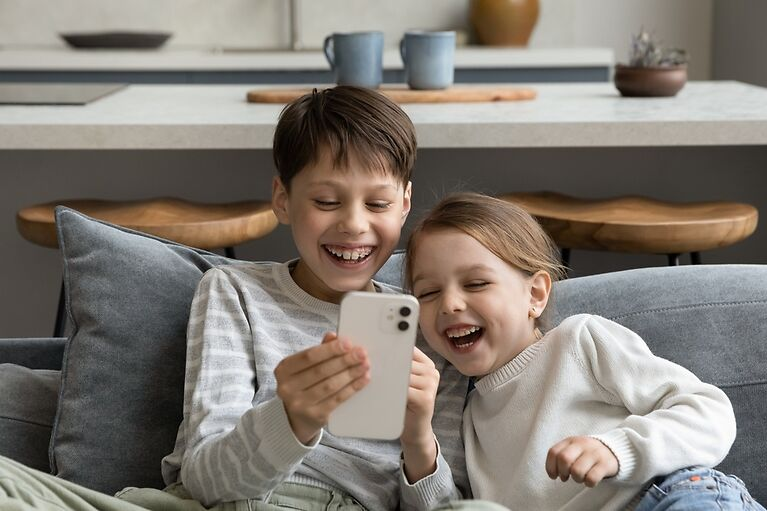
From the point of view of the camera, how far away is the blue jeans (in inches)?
48.9

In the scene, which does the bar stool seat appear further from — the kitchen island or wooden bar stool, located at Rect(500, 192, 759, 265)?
wooden bar stool, located at Rect(500, 192, 759, 265)

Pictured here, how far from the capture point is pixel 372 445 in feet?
4.77

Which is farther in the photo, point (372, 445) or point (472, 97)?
point (472, 97)

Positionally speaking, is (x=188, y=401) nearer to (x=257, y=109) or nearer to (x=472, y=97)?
(x=257, y=109)

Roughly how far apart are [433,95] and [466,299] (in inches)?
51.6

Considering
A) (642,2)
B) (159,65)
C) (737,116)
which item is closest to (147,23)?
(159,65)

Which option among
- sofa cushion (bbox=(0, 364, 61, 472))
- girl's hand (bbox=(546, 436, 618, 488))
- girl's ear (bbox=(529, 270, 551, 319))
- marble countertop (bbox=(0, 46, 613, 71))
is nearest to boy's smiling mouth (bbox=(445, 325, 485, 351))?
girl's ear (bbox=(529, 270, 551, 319))

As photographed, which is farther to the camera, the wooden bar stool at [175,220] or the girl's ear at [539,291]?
Answer: the wooden bar stool at [175,220]

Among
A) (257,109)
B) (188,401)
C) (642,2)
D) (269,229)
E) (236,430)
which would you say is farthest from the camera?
(642,2)

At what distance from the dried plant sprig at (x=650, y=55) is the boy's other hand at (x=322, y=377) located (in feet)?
6.04

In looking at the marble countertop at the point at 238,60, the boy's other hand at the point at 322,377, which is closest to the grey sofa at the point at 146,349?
the boy's other hand at the point at 322,377

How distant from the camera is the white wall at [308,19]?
16.2 ft

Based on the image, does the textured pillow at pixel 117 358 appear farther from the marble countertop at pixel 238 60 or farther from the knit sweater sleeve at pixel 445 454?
the marble countertop at pixel 238 60

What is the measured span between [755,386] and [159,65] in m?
3.24
